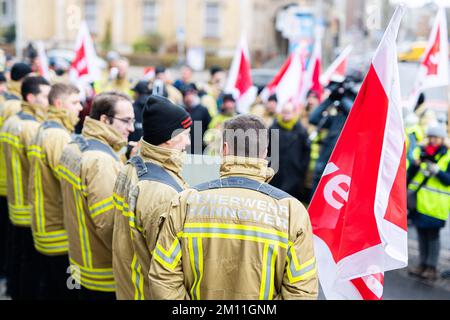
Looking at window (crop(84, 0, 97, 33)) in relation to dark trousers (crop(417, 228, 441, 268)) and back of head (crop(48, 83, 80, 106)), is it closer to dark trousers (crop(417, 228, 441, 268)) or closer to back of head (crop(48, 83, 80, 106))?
dark trousers (crop(417, 228, 441, 268))

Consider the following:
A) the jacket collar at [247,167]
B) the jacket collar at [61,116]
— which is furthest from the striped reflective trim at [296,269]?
the jacket collar at [61,116]

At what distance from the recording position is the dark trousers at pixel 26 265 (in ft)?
18.9

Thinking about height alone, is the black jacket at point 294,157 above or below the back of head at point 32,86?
below

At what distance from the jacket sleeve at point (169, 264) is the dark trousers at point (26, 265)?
2.79 meters

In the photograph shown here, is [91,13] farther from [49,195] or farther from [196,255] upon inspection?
[196,255]

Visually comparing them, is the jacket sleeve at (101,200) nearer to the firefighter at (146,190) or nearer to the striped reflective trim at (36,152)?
the firefighter at (146,190)

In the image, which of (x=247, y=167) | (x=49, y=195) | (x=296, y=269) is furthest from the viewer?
(x=49, y=195)

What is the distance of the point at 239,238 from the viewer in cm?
301

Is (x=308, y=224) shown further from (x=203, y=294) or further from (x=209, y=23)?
(x=209, y=23)

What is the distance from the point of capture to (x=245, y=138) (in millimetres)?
3096

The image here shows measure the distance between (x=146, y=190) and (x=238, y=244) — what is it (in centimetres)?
69

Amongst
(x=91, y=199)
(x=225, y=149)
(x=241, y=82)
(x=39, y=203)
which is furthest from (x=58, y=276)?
(x=241, y=82)
